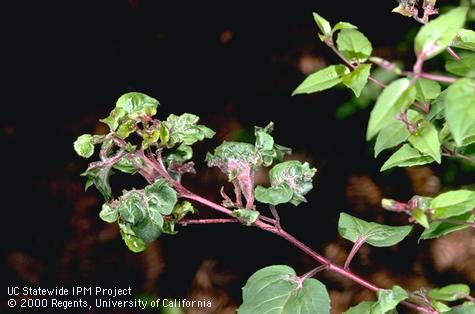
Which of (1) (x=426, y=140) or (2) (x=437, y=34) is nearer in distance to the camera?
(2) (x=437, y=34)

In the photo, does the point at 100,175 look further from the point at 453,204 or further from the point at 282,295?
the point at 453,204

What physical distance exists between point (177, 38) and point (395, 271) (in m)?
1.36

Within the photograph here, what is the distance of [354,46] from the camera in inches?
33.0

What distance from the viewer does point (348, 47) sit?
84 cm

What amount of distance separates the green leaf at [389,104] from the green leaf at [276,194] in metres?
0.44

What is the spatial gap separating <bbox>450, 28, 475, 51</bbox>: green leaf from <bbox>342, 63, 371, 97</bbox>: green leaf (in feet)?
0.94

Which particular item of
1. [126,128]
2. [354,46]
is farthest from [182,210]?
[354,46]

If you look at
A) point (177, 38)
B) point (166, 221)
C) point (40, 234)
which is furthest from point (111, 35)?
point (166, 221)

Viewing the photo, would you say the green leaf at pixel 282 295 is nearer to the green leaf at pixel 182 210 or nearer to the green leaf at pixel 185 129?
the green leaf at pixel 182 210

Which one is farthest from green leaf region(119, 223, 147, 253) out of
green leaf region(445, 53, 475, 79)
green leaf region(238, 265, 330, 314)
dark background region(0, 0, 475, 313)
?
dark background region(0, 0, 475, 313)

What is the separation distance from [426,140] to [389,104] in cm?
25

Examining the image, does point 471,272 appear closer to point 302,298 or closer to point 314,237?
point 314,237

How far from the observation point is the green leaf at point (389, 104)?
0.62 meters

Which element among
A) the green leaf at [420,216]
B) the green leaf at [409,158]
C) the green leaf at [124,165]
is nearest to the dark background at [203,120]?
the green leaf at [409,158]
